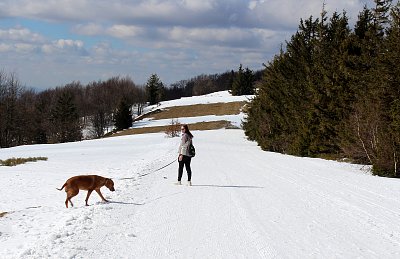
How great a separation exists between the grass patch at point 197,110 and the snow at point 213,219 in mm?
68804

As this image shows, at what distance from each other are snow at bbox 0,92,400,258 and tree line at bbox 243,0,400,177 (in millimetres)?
2873

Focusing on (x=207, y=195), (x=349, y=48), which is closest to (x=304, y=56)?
(x=349, y=48)

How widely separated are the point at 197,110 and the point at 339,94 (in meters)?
72.6

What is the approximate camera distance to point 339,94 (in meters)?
22.2

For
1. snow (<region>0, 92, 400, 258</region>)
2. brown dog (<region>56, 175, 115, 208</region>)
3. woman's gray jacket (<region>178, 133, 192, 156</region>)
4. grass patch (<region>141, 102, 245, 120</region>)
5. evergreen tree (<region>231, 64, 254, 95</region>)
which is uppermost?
evergreen tree (<region>231, 64, 254, 95</region>)

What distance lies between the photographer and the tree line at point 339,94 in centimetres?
1648

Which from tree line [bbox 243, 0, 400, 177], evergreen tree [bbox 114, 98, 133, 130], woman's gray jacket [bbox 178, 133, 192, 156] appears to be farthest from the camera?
evergreen tree [bbox 114, 98, 133, 130]

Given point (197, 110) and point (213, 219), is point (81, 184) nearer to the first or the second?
point (213, 219)

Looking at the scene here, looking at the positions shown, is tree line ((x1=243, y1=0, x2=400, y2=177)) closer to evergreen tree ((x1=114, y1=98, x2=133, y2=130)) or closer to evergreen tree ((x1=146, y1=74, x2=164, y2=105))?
evergreen tree ((x1=114, y1=98, x2=133, y2=130))

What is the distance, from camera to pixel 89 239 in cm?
736

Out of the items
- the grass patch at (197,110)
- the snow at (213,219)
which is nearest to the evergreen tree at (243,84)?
the grass patch at (197,110)

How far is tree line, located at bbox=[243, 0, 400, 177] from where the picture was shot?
54.1 feet

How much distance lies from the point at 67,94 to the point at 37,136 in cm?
974

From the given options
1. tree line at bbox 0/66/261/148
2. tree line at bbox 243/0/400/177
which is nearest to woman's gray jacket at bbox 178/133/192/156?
tree line at bbox 243/0/400/177
